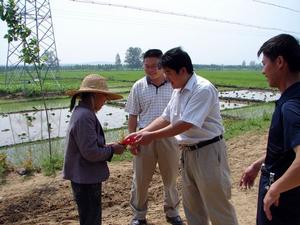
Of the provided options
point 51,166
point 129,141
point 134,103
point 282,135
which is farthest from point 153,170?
point 51,166

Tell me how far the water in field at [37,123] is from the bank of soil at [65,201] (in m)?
4.31

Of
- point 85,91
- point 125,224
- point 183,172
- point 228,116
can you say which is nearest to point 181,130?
point 183,172

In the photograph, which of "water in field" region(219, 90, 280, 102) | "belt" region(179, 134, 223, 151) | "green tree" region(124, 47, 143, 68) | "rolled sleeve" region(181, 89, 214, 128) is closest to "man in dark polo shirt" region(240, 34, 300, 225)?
"rolled sleeve" region(181, 89, 214, 128)

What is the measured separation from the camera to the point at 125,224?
4.23m

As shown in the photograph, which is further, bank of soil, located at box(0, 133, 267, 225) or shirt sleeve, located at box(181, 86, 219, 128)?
bank of soil, located at box(0, 133, 267, 225)

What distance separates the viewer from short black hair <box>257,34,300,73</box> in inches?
78.7

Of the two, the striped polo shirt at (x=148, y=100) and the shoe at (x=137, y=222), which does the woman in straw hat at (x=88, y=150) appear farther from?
the shoe at (x=137, y=222)

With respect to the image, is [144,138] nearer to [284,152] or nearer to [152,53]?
[152,53]

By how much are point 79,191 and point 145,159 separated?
1202 mm

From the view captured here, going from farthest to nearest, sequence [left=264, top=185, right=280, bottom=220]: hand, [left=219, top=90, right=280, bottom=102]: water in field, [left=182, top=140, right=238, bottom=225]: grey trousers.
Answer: [left=219, top=90, right=280, bottom=102]: water in field
[left=182, top=140, right=238, bottom=225]: grey trousers
[left=264, top=185, right=280, bottom=220]: hand

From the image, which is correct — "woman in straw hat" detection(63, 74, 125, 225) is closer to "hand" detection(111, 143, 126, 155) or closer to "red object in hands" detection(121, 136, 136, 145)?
"hand" detection(111, 143, 126, 155)

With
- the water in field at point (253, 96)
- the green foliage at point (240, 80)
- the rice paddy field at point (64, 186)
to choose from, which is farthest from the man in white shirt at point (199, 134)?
the green foliage at point (240, 80)

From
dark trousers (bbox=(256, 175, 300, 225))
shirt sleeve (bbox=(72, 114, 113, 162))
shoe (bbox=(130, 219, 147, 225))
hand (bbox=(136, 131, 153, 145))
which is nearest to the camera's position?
dark trousers (bbox=(256, 175, 300, 225))

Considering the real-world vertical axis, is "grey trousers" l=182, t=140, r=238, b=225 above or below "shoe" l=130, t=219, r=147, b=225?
above
